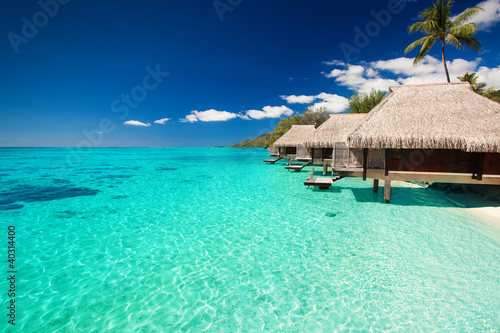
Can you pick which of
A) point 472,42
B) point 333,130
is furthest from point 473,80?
point 333,130

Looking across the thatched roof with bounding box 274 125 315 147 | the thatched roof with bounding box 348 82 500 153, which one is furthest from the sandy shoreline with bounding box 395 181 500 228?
the thatched roof with bounding box 274 125 315 147

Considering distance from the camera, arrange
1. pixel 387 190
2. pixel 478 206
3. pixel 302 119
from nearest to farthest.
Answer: pixel 478 206
pixel 387 190
pixel 302 119

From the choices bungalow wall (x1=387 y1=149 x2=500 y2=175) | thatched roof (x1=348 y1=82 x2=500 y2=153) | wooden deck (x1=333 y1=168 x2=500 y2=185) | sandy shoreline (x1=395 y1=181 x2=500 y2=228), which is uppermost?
thatched roof (x1=348 y1=82 x2=500 y2=153)

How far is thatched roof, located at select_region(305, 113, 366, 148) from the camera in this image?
1709cm

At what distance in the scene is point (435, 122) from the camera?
900 centimetres

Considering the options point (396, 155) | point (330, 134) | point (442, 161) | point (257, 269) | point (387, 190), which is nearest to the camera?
point (257, 269)

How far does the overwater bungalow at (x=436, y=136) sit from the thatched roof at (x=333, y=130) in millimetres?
6354

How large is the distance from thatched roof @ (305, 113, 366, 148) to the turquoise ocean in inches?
321

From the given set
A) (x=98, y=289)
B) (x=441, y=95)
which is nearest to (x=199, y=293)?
(x=98, y=289)

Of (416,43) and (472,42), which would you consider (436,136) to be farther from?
(472,42)

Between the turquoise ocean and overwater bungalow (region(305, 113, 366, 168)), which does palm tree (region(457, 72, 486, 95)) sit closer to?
overwater bungalow (region(305, 113, 366, 168))

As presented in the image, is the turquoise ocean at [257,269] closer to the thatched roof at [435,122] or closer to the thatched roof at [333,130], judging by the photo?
the thatched roof at [435,122]

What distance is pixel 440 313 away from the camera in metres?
3.78

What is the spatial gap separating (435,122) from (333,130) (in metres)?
8.84
